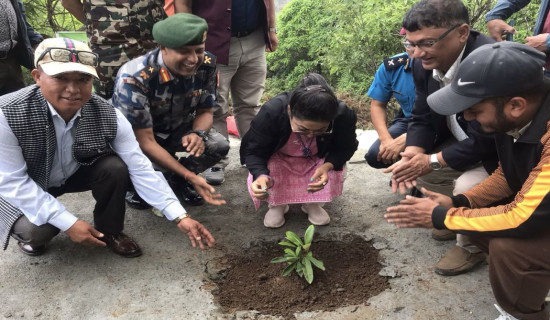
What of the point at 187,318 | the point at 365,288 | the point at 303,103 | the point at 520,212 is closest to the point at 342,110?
the point at 303,103

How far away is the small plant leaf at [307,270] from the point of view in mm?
2534

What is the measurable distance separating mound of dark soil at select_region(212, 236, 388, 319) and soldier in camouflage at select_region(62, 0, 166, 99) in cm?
173

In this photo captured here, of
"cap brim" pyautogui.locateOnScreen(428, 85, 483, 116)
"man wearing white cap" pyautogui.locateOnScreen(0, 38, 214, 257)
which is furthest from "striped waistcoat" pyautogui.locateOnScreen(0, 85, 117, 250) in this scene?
"cap brim" pyautogui.locateOnScreen(428, 85, 483, 116)

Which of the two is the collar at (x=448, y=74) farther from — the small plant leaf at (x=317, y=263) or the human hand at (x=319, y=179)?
the small plant leaf at (x=317, y=263)

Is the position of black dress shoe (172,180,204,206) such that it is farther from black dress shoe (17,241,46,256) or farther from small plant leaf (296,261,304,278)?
small plant leaf (296,261,304,278)

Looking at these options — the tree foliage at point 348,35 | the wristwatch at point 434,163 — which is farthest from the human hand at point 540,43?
the tree foliage at point 348,35

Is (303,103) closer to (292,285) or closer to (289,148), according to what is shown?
(289,148)

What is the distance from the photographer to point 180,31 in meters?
2.77

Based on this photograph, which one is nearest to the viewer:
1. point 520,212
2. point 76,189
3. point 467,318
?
point 520,212

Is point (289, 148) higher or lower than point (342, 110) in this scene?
lower

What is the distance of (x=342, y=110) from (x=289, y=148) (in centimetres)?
47

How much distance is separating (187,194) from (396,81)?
1.80 meters

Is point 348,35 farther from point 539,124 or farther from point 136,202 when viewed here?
point 539,124

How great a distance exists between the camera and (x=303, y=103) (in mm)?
2562
